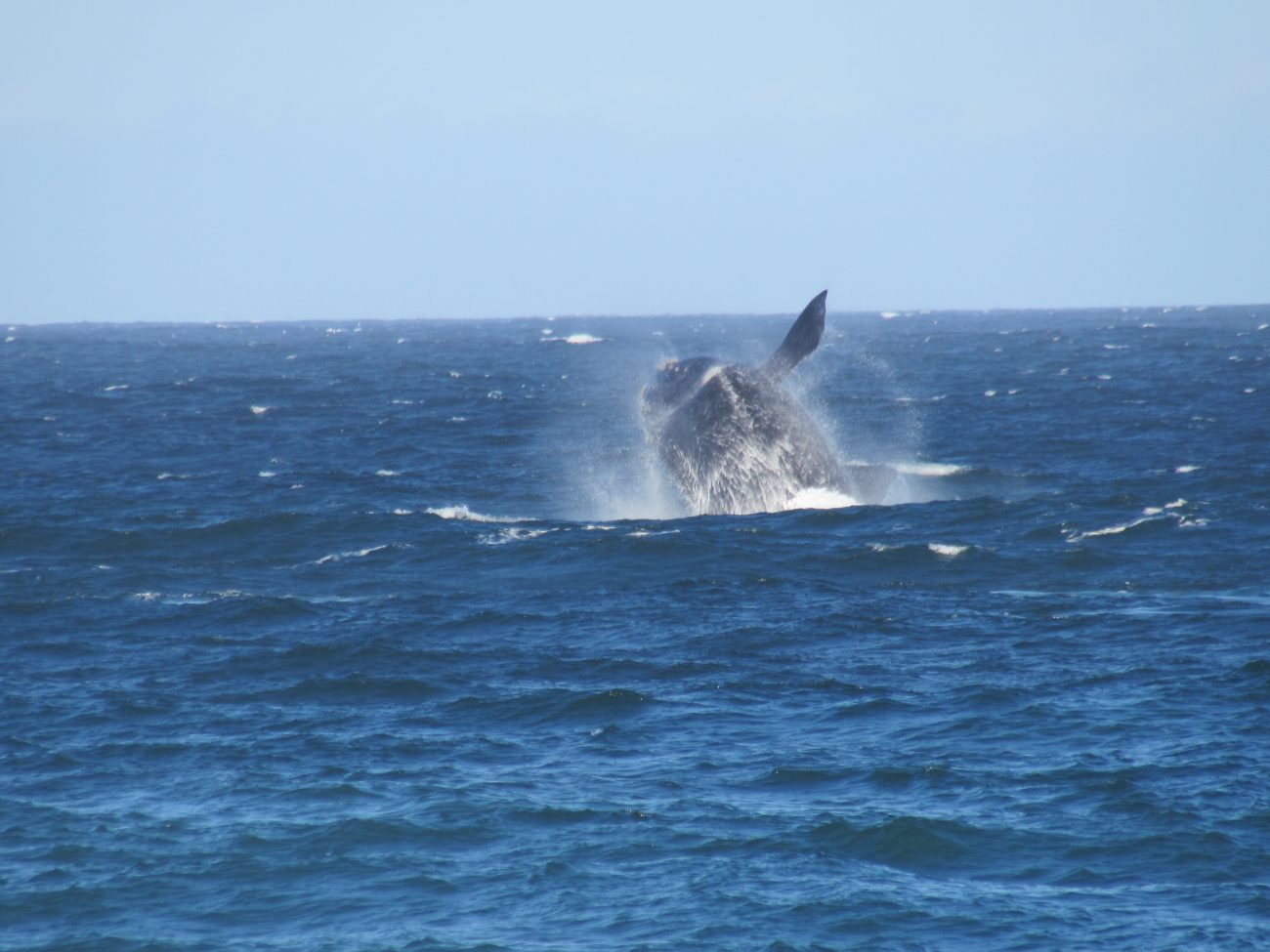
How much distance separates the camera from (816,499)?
27.8m

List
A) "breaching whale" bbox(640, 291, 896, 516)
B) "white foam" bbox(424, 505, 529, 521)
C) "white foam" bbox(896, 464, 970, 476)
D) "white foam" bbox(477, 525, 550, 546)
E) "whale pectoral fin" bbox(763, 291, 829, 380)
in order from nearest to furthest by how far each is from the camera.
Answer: "whale pectoral fin" bbox(763, 291, 829, 380) → "breaching whale" bbox(640, 291, 896, 516) → "white foam" bbox(477, 525, 550, 546) → "white foam" bbox(424, 505, 529, 521) → "white foam" bbox(896, 464, 970, 476)

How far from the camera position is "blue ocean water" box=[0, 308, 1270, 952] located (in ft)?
37.4

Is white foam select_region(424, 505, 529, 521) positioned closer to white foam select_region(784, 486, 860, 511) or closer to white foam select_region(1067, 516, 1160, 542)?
→ white foam select_region(784, 486, 860, 511)

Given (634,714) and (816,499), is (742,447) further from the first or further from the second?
(634,714)

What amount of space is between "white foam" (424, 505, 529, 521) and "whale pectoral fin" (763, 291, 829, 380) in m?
7.01

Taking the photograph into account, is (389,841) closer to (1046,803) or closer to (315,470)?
(1046,803)

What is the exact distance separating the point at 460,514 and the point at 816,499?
24.3ft

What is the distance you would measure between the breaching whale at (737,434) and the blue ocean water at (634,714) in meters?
0.71

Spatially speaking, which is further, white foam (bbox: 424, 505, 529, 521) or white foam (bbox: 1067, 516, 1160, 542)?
white foam (bbox: 424, 505, 529, 521)

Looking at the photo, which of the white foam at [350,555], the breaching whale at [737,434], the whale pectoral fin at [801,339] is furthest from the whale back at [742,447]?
the white foam at [350,555]

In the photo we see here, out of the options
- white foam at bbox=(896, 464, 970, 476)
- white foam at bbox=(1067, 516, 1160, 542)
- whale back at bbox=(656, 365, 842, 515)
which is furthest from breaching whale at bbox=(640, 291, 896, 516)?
white foam at bbox=(896, 464, 970, 476)

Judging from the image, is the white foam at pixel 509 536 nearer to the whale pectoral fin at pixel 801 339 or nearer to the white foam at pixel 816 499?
the white foam at pixel 816 499

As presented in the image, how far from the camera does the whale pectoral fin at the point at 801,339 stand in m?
23.8

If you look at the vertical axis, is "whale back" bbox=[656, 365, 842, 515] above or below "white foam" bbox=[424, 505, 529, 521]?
above
